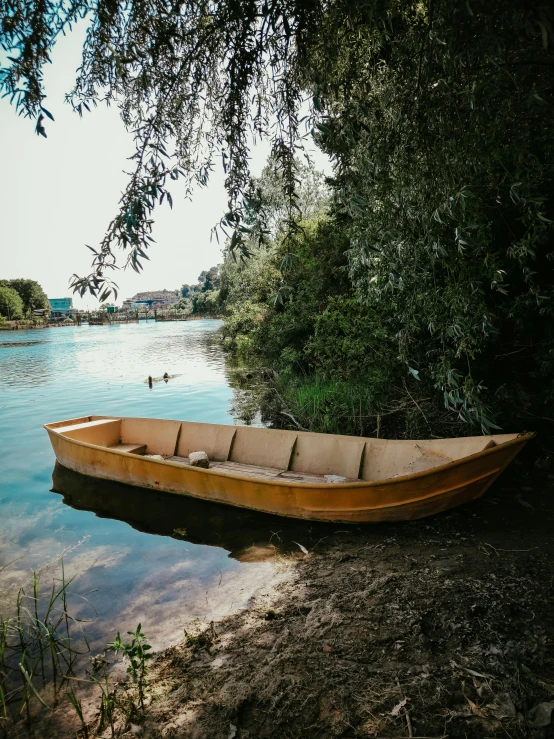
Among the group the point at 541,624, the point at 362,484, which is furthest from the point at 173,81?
the point at 541,624

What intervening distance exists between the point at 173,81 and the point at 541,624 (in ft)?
16.2

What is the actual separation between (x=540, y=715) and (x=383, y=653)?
1047 mm

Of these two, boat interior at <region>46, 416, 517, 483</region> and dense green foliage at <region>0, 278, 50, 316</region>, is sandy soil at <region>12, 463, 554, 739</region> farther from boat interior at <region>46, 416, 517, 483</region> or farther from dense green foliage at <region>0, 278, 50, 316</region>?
dense green foliage at <region>0, 278, 50, 316</region>

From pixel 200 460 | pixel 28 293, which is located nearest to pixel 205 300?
pixel 28 293

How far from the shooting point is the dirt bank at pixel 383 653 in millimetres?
2627

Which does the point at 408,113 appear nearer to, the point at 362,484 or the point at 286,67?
the point at 286,67

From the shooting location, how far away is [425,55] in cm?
374

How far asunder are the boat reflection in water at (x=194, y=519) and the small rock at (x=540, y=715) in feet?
10.5

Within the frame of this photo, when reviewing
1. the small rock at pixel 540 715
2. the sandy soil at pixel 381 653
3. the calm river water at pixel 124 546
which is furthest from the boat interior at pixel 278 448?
the small rock at pixel 540 715

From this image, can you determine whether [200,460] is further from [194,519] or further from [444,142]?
[444,142]

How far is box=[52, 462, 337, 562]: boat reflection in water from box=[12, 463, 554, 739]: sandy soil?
0.75 meters

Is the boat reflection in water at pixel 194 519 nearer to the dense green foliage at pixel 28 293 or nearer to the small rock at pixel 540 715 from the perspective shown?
the small rock at pixel 540 715

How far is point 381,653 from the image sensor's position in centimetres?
321

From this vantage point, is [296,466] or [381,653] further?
[296,466]
